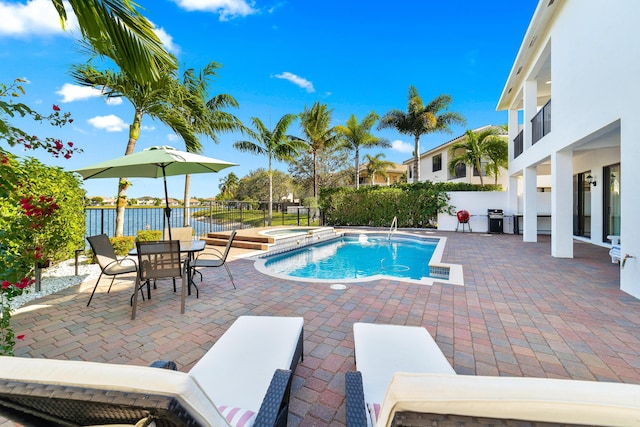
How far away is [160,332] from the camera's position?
3.24m

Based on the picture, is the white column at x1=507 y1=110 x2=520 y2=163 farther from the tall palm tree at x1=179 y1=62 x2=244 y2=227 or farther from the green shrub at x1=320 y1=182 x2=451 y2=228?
the tall palm tree at x1=179 y1=62 x2=244 y2=227

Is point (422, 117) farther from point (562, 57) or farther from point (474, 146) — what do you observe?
point (562, 57)

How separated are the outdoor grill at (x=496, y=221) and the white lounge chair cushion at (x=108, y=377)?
48.9 ft

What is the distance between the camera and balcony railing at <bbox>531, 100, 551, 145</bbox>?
837 cm

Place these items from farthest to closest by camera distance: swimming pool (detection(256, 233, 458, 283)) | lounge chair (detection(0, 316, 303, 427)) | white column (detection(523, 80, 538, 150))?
white column (detection(523, 80, 538, 150)) → swimming pool (detection(256, 233, 458, 283)) → lounge chair (detection(0, 316, 303, 427))

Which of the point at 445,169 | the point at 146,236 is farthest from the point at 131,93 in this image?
the point at 445,169

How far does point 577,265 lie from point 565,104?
4039mm

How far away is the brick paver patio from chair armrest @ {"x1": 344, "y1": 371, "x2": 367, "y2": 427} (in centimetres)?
58

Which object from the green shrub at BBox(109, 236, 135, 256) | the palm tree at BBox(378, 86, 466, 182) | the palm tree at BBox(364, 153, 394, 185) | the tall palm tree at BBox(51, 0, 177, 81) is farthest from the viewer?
the palm tree at BBox(364, 153, 394, 185)

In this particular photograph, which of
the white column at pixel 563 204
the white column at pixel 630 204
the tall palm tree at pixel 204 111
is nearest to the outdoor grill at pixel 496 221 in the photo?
the white column at pixel 563 204

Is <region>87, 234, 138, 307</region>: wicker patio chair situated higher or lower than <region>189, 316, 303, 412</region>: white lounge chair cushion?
higher

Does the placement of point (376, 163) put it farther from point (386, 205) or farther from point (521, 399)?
point (521, 399)

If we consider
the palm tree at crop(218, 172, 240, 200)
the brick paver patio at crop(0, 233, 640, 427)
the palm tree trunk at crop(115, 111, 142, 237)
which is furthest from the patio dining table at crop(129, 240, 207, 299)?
the palm tree at crop(218, 172, 240, 200)

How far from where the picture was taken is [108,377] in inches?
31.4
